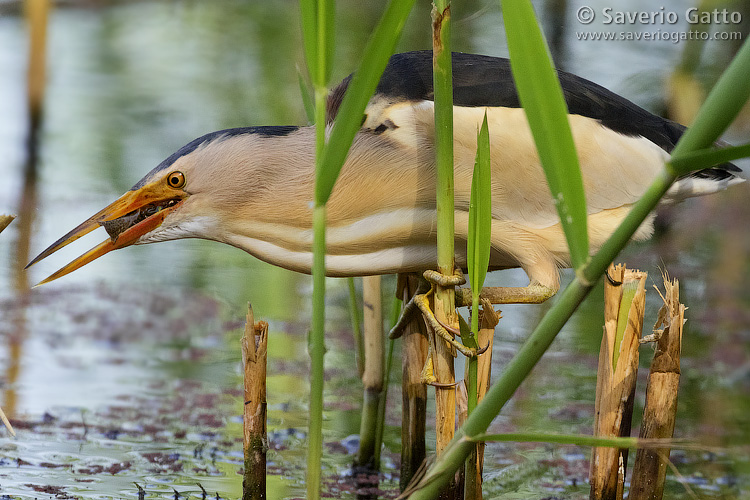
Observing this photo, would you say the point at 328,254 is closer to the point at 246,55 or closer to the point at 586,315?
the point at 586,315

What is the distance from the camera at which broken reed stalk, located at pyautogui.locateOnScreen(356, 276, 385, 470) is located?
7.01 ft

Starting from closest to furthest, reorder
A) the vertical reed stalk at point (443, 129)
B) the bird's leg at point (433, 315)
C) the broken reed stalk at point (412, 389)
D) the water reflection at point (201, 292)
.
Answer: the vertical reed stalk at point (443, 129) < the bird's leg at point (433, 315) < the broken reed stalk at point (412, 389) < the water reflection at point (201, 292)

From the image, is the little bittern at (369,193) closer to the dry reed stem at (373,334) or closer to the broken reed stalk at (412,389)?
the broken reed stalk at (412,389)

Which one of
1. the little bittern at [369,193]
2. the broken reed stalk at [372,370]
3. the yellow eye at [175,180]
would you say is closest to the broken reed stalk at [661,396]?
the little bittern at [369,193]

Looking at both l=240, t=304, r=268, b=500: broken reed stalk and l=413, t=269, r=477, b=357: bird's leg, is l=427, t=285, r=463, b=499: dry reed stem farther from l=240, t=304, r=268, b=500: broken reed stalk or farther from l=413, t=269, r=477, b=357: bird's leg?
l=240, t=304, r=268, b=500: broken reed stalk

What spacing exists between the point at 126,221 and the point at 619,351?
1016mm

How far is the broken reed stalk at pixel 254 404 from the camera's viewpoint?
5.36ft

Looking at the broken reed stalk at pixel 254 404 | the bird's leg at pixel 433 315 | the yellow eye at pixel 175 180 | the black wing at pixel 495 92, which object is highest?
the black wing at pixel 495 92

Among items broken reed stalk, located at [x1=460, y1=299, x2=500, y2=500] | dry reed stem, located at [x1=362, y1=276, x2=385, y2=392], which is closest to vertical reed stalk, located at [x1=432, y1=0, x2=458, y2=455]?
broken reed stalk, located at [x1=460, y1=299, x2=500, y2=500]

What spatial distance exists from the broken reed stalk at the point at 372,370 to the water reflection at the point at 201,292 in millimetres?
76

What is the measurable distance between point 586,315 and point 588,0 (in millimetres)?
2702

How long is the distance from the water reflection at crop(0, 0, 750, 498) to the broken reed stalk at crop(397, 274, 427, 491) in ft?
0.68

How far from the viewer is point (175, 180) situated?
1.71m

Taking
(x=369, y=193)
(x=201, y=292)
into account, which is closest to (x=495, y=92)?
(x=369, y=193)
